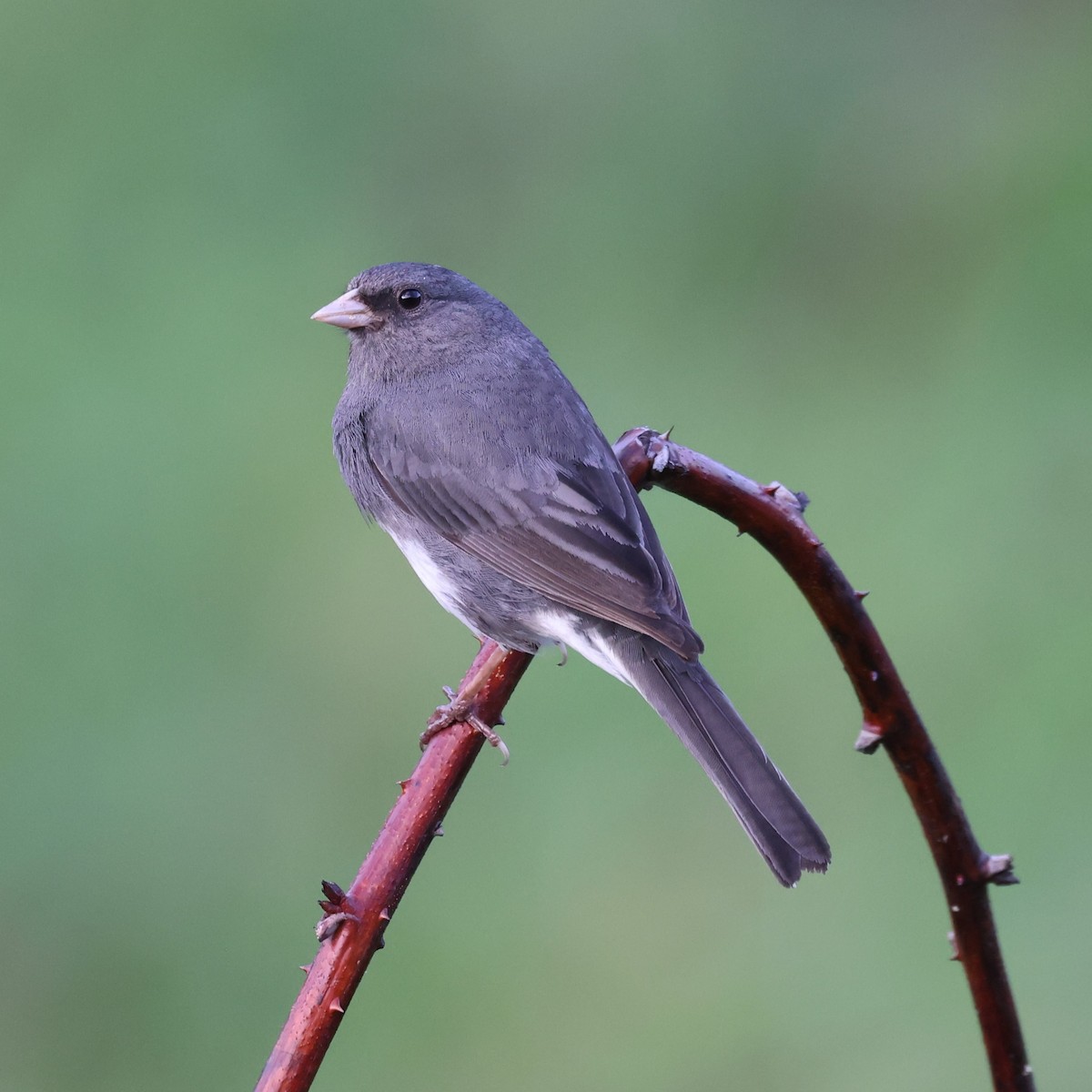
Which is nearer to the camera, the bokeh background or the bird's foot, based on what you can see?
the bird's foot

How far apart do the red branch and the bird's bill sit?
1.07 meters

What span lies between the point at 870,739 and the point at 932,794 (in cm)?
7

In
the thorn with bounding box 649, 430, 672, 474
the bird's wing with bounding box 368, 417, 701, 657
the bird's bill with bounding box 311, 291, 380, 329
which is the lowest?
the thorn with bounding box 649, 430, 672, 474

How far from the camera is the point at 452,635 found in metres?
3.27

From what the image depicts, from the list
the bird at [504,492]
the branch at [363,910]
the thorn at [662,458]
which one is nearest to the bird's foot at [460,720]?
the branch at [363,910]

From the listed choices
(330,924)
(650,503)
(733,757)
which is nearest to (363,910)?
(330,924)

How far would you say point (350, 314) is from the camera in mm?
2350

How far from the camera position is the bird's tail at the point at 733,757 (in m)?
1.54

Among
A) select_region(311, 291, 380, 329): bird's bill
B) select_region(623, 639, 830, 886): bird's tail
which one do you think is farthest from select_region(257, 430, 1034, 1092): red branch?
select_region(311, 291, 380, 329): bird's bill

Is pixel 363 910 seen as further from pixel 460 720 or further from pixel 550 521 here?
pixel 550 521

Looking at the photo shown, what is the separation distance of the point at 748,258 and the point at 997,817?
1.46 m

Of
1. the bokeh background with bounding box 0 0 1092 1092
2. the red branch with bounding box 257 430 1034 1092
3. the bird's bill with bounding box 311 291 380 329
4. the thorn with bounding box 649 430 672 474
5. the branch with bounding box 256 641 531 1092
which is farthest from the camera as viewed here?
the bokeh background with bounding box 0 0 1092 1092

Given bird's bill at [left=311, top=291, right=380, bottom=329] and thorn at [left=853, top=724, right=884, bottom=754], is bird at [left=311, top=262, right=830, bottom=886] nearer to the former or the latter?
bird's bill at [left=311, top=291, right=380, bottom=329]

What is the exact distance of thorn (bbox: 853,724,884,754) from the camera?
1.32 m
